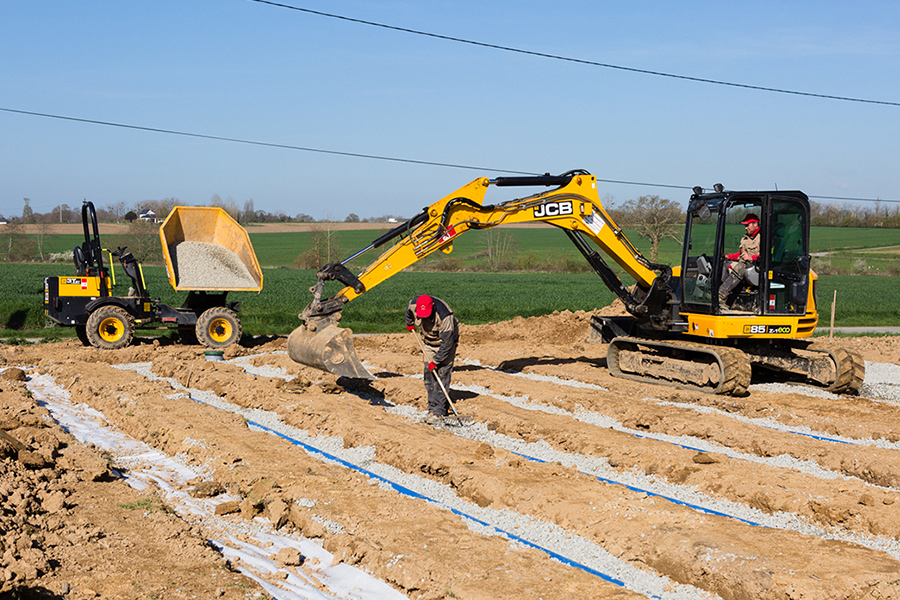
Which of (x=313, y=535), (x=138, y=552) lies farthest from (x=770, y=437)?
(x=138, y=552)

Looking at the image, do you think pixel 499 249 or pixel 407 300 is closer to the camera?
pixel 407 300

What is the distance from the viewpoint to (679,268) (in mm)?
12453

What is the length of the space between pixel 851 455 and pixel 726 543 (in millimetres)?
3232

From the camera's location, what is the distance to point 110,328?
1633cm

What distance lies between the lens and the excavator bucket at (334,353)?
34.7ft

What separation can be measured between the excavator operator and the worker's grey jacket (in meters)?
4.71

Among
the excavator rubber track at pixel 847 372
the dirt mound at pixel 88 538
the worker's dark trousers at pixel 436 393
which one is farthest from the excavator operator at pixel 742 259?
the dirt mound at pixel 88 538

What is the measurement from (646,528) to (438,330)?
14.7 feet

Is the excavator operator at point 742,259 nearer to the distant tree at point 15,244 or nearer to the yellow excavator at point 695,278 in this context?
the yellow excavator at point 695,278

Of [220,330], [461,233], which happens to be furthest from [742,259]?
[220,330]

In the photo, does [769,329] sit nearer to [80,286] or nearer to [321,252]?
[80,286]

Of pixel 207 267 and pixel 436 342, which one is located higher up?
pixel 207 267

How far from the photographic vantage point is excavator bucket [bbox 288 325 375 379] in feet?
34.7

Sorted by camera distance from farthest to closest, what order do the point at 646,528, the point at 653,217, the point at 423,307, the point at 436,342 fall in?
1. the point at 653,217
2. the point at 436,342
3. the point at 423,307
4. the point at 646,528
